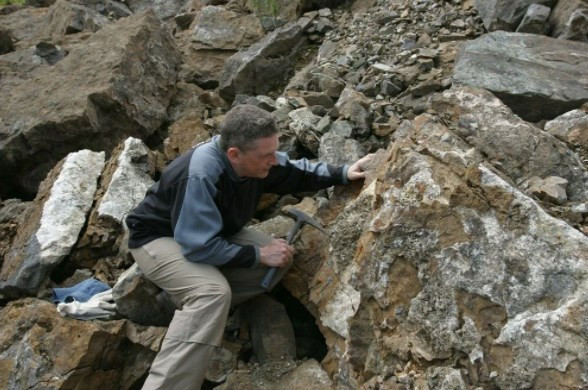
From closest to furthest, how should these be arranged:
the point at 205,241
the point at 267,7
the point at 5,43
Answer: the point at 205,241
the point at 267,7
the point at 5,43

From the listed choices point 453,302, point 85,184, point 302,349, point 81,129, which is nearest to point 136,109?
point 81,129

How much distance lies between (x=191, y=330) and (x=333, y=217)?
159 centimetres

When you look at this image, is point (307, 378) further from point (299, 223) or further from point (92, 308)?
point (92, 308)

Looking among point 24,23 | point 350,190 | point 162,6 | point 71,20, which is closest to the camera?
point 350,190

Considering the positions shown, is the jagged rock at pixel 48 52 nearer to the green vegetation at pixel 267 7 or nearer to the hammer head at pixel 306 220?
the green vegetation at pixel 267 7

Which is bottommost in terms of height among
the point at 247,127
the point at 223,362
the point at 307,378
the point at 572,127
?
the point at 223,362

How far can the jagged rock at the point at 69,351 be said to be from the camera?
4859 mm

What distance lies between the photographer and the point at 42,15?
1498 centimetres

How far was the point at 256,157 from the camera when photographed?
459cm

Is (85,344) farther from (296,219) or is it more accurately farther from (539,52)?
(539,52)

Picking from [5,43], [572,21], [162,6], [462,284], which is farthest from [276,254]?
[162,6]

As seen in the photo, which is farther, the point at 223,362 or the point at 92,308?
the point at 92,308

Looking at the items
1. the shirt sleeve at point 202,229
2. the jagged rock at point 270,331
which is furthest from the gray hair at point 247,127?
the jagged rock at point 270,331

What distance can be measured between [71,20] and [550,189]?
37.1ft
